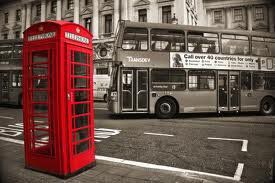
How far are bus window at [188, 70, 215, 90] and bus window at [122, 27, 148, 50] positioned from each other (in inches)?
101

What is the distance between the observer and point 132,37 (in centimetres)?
1069

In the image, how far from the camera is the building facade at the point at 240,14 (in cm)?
3603

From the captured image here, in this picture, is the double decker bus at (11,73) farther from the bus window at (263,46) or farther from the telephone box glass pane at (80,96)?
the bus window at (263,46)

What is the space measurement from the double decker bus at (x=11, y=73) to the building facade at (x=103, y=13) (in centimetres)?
1403

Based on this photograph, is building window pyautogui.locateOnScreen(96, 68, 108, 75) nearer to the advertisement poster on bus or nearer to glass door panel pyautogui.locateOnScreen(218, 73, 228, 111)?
the advertisement poster on bus

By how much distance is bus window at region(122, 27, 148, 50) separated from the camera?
10641 millimetres

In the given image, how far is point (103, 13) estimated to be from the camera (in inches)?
1191

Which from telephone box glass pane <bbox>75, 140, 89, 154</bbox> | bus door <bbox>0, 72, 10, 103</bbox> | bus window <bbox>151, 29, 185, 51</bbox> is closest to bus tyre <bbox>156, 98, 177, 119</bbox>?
bus window <bbox>151, 29, 185, 51</bbox>

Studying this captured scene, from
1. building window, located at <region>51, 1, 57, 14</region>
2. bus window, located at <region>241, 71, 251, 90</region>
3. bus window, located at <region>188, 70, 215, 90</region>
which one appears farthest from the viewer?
building window, located at <region>51, 1, 57, 14</region>

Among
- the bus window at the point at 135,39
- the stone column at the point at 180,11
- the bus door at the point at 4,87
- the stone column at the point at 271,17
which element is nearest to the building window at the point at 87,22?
the stone column at the point at 180,11

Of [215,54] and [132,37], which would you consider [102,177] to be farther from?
[215,54]

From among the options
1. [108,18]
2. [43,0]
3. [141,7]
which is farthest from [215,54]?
[43,0]

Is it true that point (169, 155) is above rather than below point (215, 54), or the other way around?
below

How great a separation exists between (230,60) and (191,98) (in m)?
2.79
